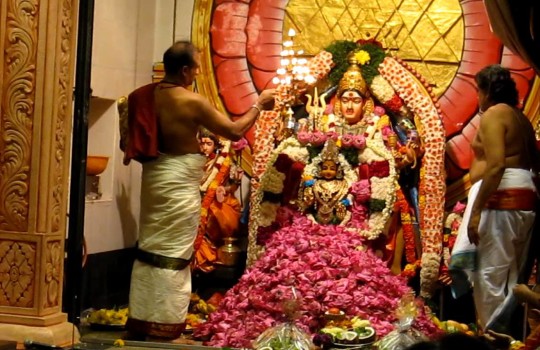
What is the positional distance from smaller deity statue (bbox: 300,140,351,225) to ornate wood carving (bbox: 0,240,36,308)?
→ 260 cm

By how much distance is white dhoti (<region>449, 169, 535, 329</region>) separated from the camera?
21.0 feet

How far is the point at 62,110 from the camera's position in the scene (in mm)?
6074

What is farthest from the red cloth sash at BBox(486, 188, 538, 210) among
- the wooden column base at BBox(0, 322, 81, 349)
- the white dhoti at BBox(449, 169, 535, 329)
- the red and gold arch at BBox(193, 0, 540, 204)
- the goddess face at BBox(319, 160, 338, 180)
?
the wooden column base at BBox(0, 322, 81, 349)

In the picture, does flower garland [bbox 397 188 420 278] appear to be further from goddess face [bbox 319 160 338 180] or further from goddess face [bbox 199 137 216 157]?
goddess face [bbox 199 137 216 157]

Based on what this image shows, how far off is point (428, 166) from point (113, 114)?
8.54 feet

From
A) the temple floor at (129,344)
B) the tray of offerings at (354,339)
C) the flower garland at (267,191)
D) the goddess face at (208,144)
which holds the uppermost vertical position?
the goddess face at (208,144)

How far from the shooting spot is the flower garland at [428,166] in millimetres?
7707

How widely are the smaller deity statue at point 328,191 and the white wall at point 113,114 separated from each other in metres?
1.39

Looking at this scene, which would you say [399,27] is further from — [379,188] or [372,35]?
[379,188]

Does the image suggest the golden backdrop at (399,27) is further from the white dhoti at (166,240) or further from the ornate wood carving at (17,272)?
the ornate wood carving at (17,272)

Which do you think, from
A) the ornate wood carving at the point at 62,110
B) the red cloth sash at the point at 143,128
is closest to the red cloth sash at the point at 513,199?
the red cloth sash at the point at 143,128

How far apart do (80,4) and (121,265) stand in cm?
231

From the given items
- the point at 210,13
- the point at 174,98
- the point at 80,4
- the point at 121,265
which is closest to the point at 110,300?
the point at 121,265

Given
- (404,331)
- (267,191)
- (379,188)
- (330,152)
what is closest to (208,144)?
(267,191)
